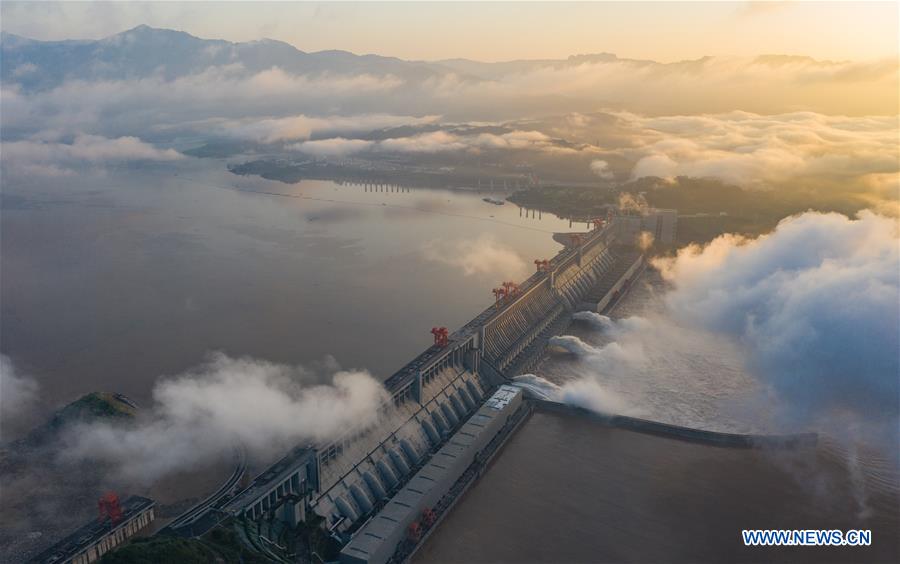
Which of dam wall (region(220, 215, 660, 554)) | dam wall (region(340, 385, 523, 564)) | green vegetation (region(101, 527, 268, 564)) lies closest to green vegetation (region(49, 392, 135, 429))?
dam wall (region(220, 215, 660, 554))

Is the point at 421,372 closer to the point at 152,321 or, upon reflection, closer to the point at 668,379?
the point at 668,379

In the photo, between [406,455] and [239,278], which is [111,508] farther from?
[239,278]

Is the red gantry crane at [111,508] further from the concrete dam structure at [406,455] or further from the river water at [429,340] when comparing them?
the river water at [429,340]

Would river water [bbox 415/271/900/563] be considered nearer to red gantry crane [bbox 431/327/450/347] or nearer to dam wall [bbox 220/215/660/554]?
dam wall [bbox 220/215/660/554]

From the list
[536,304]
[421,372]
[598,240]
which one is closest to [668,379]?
[536,304]

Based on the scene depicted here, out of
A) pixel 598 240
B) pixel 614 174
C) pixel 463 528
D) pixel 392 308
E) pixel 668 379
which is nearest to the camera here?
pixel 463 528

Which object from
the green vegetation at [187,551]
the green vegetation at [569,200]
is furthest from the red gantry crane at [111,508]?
the green vegetation at [569,200]
